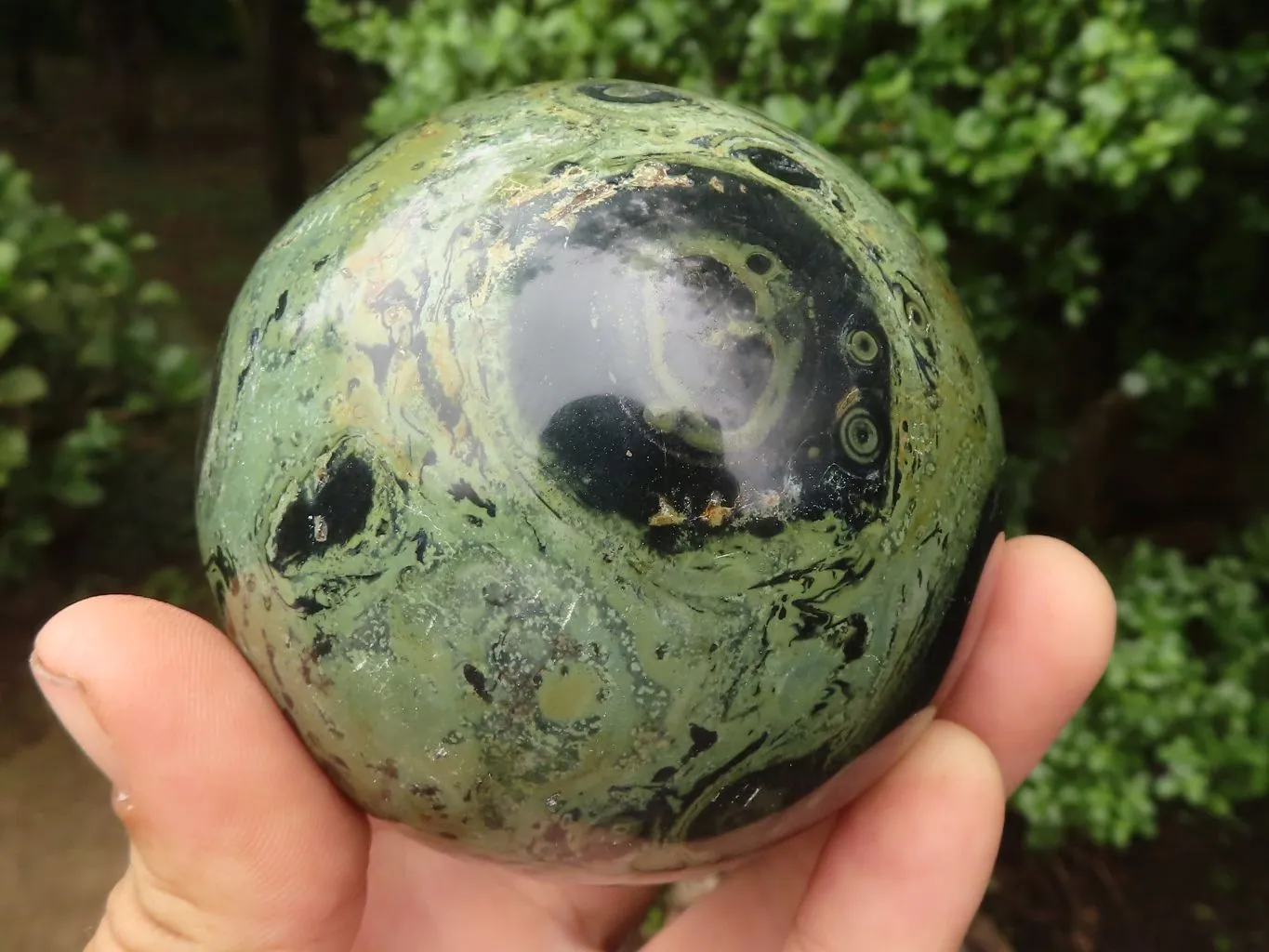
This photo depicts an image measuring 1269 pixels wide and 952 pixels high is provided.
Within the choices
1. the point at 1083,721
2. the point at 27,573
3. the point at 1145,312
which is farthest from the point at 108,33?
the point at 1083,721

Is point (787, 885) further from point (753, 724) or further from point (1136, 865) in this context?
point (1136, 865)

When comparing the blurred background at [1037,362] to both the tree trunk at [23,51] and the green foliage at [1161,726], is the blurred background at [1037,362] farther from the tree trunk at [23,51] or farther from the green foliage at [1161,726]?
the tree trunk at [23,51]

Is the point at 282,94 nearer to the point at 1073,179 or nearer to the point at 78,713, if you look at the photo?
the point at 1073,179

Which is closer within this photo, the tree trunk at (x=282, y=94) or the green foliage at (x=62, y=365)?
the green foliage at (x=62, y=365)

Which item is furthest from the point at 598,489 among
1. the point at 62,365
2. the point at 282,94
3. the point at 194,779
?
the point at 282,94

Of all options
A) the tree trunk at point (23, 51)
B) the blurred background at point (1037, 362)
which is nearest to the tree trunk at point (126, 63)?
the tree trunk at point (23, 51)
